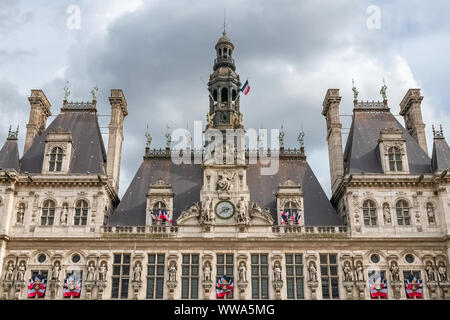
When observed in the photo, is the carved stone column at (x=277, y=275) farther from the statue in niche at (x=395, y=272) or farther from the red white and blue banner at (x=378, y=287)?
the statue in niche at (x=395, y=272)

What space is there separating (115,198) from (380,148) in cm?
2602

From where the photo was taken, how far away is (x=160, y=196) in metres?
48.8

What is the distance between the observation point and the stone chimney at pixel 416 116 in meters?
54.2

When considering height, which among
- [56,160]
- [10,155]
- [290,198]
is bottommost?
[290,198]

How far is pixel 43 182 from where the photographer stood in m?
48.2

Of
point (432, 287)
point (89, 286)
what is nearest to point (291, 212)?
point (432, 287)

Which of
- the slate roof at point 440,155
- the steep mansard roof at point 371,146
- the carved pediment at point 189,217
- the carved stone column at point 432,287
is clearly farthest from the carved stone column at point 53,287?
the slate roof at point 440,155

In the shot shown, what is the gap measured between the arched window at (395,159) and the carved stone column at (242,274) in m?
16.2

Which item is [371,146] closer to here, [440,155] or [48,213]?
[440,155]

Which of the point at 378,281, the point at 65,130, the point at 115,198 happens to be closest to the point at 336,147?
the point at 378,281

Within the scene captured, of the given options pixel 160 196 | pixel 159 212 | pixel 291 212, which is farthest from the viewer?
pixel 160 196

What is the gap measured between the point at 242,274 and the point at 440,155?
21.6 metres
